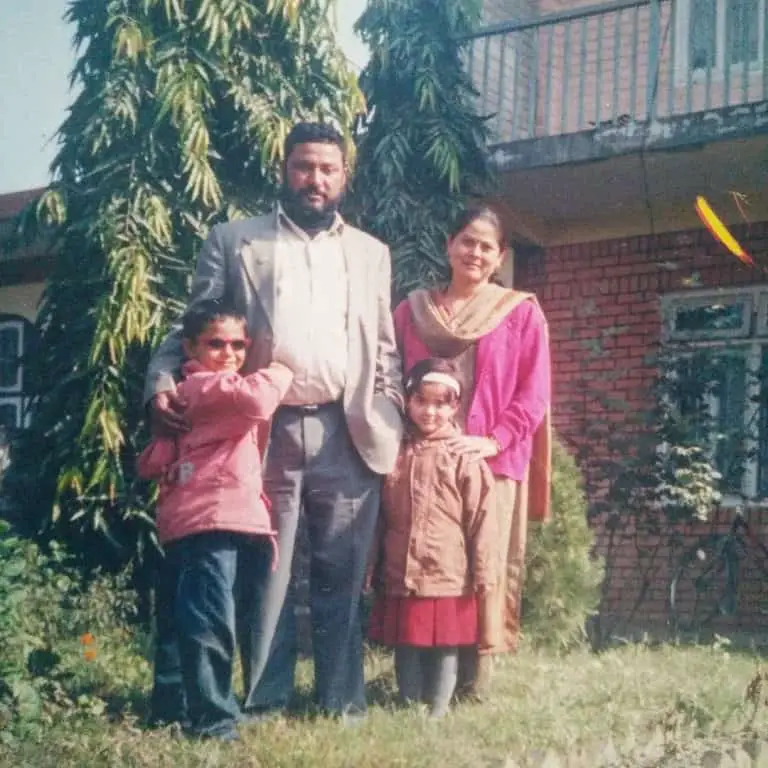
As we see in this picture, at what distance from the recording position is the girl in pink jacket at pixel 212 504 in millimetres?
3480

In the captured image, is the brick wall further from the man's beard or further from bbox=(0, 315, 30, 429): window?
bbox=(0, 315, 30, 429): window

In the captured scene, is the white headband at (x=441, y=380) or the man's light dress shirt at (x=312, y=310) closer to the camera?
the man's light dress shirt at (x=312, y=310)

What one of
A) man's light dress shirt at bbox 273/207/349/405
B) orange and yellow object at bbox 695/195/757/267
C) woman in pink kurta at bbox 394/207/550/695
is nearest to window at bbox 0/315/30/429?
orange and yellow object at bbox 695/195/757/267

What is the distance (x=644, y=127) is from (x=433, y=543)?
460 centimetres

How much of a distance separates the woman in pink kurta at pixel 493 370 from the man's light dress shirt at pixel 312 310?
0.44 m

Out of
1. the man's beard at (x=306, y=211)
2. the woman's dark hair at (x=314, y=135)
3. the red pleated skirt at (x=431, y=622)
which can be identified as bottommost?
the red pleated skirt at (x=431, y=622)

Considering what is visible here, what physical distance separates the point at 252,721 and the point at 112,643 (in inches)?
104

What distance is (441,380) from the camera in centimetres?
400

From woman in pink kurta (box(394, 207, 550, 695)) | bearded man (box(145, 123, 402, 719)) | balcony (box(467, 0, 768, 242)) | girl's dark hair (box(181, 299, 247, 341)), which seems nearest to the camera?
girl's dark hair (box(181, 299, 247, 341))

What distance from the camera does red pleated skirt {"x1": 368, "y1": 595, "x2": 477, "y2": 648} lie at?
13.0 feet

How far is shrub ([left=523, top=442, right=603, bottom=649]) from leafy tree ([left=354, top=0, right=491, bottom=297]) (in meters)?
2.09

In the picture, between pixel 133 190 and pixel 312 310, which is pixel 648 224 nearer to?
pixel 133 190

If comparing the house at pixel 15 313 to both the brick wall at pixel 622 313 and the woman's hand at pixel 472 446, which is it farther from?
the woman's hand at pixel 472 446

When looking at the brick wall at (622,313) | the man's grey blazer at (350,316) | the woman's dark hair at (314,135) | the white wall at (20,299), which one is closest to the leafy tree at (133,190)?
the man's grey blazer at (350,316)
